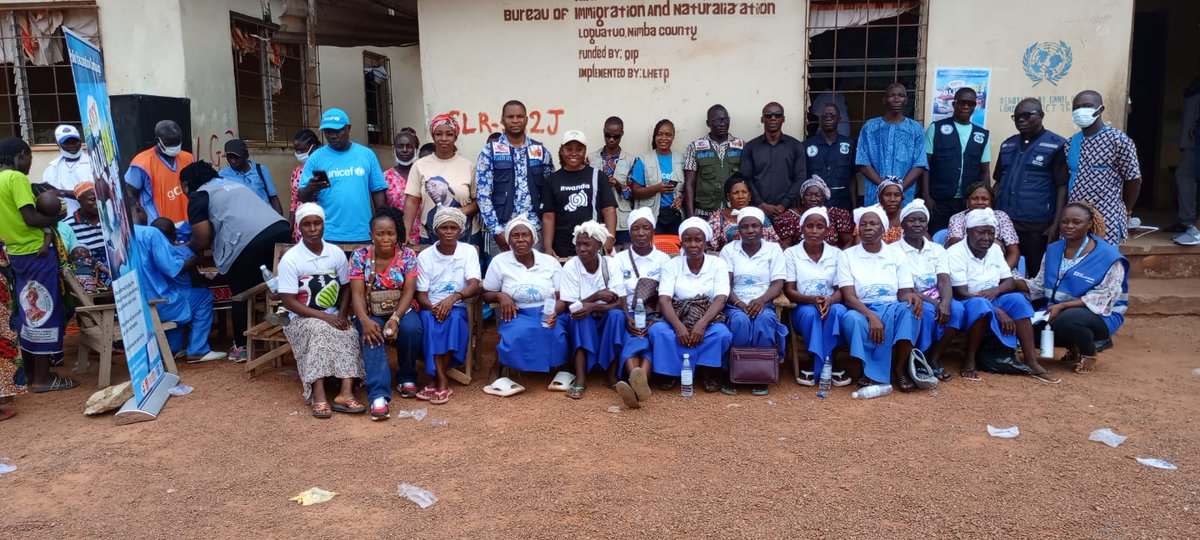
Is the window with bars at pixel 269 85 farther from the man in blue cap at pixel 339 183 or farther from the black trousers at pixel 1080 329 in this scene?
the black trousers at pixel 1080 329

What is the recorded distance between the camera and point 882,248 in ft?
17.7

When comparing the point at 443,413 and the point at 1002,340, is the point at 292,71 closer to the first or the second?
the point at 443,413

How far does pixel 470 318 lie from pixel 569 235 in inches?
42.5

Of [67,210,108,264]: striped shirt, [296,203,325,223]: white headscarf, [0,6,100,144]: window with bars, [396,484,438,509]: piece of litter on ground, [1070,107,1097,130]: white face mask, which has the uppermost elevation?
[0,6,100,144]: window with bars

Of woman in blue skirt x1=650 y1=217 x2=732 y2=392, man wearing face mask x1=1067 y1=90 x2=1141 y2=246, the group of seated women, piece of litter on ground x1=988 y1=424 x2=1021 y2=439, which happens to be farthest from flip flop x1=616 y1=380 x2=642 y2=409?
man wearing face mask x1=1067 y1=90 x2=1141 y2=246

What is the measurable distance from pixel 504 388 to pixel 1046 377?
3587 millimetres

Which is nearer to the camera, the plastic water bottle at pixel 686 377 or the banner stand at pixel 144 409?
the banner stand at pixel 144 409

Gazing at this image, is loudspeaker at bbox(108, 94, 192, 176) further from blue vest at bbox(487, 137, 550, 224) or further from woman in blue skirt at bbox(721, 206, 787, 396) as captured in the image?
woman in blue skirt at bbox(721, 206, 787, 396)

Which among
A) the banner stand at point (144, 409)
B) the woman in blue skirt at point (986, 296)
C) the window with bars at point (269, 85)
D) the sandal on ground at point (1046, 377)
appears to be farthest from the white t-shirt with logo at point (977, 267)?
the window with bars at point (269, 85)

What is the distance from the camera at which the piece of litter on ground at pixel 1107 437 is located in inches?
162

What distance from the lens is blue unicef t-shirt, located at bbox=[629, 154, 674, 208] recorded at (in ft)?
22.3

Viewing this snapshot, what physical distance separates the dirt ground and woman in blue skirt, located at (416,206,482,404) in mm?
230

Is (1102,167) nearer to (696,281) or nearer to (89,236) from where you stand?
(696,281)

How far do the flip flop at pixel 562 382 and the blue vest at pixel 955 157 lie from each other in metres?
3.64
